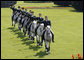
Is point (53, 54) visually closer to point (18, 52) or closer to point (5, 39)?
point (18, 52)

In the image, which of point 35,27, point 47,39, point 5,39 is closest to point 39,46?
point 35,27

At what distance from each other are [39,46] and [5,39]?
3.27 metres

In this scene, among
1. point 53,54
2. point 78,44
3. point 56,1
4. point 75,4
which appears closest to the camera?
point 53,54

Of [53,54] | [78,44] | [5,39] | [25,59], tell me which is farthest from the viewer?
[5,39]

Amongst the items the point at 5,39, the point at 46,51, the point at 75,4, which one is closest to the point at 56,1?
the point at 75,4

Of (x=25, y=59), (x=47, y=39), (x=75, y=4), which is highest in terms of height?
(x=75, y=4)

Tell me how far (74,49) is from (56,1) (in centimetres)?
3844

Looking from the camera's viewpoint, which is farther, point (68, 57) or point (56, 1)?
point (56, 1)

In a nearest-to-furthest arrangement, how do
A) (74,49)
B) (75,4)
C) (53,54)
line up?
(53,54) → (74,49) → (75,4)

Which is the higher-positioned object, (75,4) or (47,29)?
(75,4)

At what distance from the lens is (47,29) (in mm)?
10469

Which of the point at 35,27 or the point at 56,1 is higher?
the point at 56,1

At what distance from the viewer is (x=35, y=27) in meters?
12.6

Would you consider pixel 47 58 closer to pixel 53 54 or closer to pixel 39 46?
pixel 53 54
